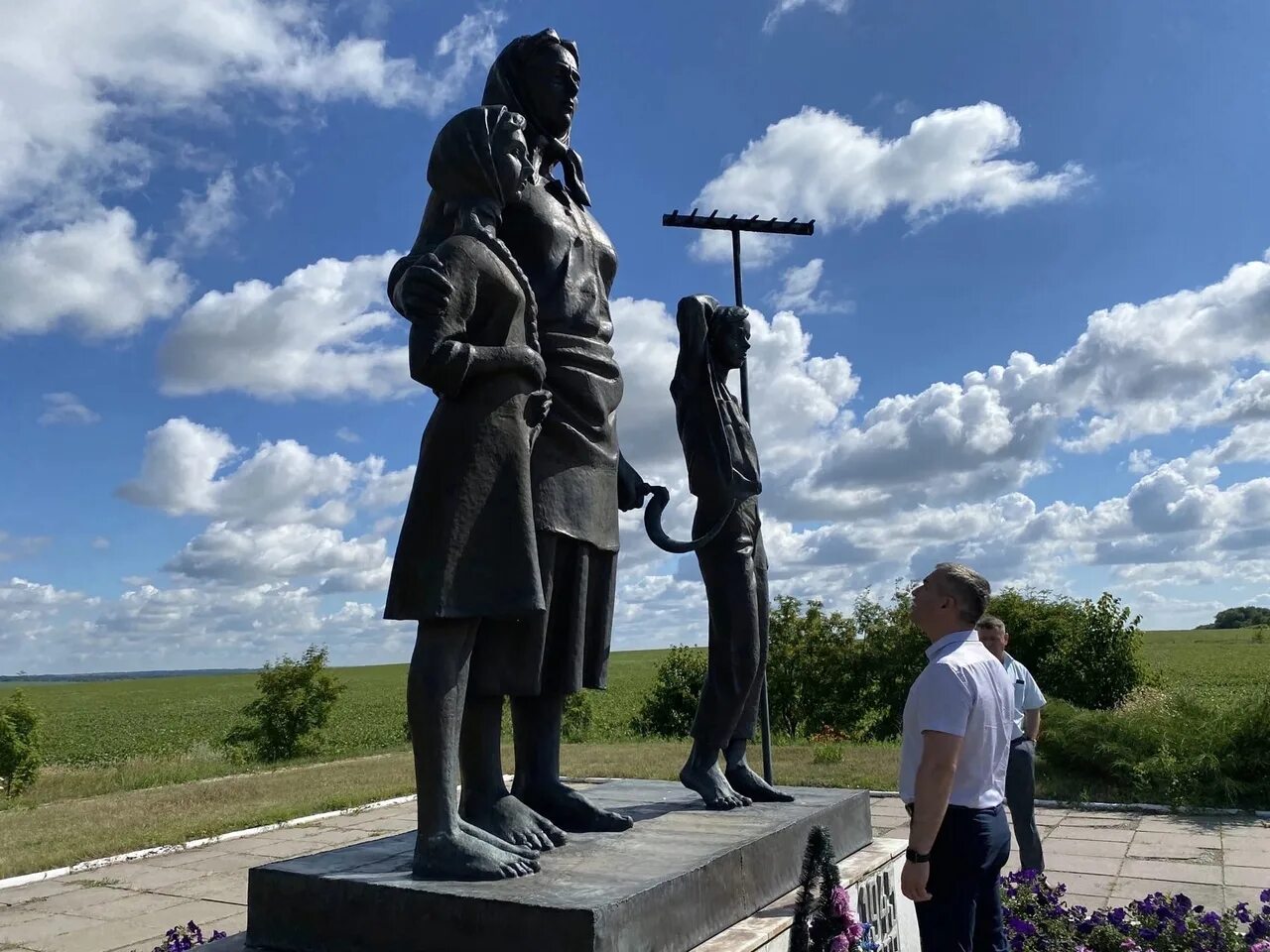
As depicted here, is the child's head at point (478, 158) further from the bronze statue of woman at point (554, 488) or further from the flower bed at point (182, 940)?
the flower bed at point (182, 940)

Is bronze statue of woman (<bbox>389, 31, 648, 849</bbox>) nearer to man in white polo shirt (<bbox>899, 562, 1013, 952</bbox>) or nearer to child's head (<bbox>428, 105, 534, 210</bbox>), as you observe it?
child's head (<bbox>428, 105, 534, 210</bbox>)

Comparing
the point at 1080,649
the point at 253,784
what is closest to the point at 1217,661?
the point at 1080,649

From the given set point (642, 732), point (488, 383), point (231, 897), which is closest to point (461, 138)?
point (488, 383)

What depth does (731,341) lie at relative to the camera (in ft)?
14.8

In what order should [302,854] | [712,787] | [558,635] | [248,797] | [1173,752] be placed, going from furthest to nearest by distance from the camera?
[248,797] → [1173,752] → [302,854] → [712,787] → [558,635]

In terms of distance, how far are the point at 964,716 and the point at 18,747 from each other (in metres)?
12.8

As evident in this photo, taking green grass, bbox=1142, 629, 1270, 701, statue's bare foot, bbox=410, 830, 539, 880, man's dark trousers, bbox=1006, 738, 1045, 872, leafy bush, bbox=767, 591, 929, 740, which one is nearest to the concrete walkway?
man's dark trousers, bbox=1006, 738, 1045, 872

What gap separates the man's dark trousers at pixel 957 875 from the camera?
2.95m

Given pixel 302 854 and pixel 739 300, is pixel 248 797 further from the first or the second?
pixel 739 300

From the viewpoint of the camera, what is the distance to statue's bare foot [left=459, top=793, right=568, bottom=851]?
317cm

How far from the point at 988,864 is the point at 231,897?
521 cm

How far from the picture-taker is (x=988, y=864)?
3018 millimetres

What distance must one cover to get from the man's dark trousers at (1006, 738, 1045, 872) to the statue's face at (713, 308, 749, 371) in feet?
9.99

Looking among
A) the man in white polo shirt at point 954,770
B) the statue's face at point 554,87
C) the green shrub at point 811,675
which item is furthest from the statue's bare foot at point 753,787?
the green shrub at point 811,675
